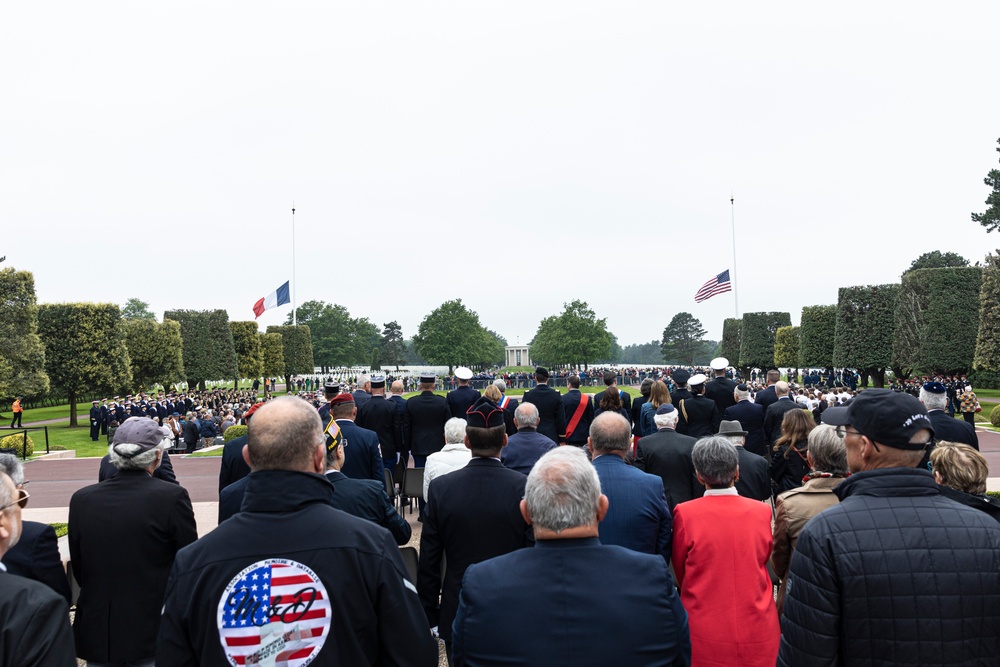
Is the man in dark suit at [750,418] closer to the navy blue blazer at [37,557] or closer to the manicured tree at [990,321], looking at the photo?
the navy blue blazer at [37,557]

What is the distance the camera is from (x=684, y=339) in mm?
122062

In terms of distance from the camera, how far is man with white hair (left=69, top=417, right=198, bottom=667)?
3875 mm

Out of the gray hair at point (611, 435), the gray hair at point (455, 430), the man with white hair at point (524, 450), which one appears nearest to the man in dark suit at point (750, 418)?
the man with white hair at point (524, 450)

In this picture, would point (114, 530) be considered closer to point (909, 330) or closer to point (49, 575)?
point (49, 575)

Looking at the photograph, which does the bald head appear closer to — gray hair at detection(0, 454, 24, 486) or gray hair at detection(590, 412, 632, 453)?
gray hair at detection(0, 454, 24, 486)

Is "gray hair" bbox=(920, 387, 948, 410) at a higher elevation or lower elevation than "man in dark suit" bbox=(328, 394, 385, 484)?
higher

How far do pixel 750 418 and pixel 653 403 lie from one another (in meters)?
1.34

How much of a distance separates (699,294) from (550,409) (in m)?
29.0

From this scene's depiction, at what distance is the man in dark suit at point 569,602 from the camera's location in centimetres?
226

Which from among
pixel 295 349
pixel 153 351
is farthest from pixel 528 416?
pixel 295 349

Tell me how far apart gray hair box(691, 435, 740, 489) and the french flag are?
1666 inches

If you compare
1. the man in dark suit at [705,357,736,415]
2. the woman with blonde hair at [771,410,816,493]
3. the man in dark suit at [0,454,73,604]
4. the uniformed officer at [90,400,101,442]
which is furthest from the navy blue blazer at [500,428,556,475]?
the uniformed officer at [90,400,101,442]

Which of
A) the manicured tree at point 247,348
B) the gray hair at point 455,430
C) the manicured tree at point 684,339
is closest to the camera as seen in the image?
the gray hair at point 455,430

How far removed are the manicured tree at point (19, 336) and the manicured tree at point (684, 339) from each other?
339 ft
